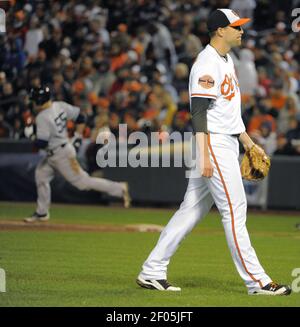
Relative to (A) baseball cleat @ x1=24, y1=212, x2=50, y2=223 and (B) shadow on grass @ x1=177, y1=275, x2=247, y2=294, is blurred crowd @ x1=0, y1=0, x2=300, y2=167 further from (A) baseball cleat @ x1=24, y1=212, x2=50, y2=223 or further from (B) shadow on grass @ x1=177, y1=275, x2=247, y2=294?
(B) shadow on grass @ x1=177, y1=275, x2=247, y2=294

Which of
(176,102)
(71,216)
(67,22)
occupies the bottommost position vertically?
(71,216)

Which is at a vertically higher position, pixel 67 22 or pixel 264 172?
pixel 67 22

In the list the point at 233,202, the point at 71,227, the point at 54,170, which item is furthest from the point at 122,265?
the point at 54,170

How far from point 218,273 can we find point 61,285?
1.94 metres

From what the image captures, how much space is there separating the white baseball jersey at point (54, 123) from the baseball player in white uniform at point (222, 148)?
728 centimetres

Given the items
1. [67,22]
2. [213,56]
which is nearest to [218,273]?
[213,56]

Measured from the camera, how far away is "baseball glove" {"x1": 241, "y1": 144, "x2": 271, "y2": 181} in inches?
357

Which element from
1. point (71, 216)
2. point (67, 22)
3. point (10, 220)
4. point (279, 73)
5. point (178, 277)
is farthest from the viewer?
point (67, 22)

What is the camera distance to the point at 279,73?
21531mm

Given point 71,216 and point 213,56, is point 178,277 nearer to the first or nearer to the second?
point 213,56

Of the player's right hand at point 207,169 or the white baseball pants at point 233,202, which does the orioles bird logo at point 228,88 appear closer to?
the white baseball pants at point 233,202

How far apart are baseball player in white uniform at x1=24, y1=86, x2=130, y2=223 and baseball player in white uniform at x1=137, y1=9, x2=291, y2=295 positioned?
7.26 meters

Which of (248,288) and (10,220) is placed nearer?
(248,288)
